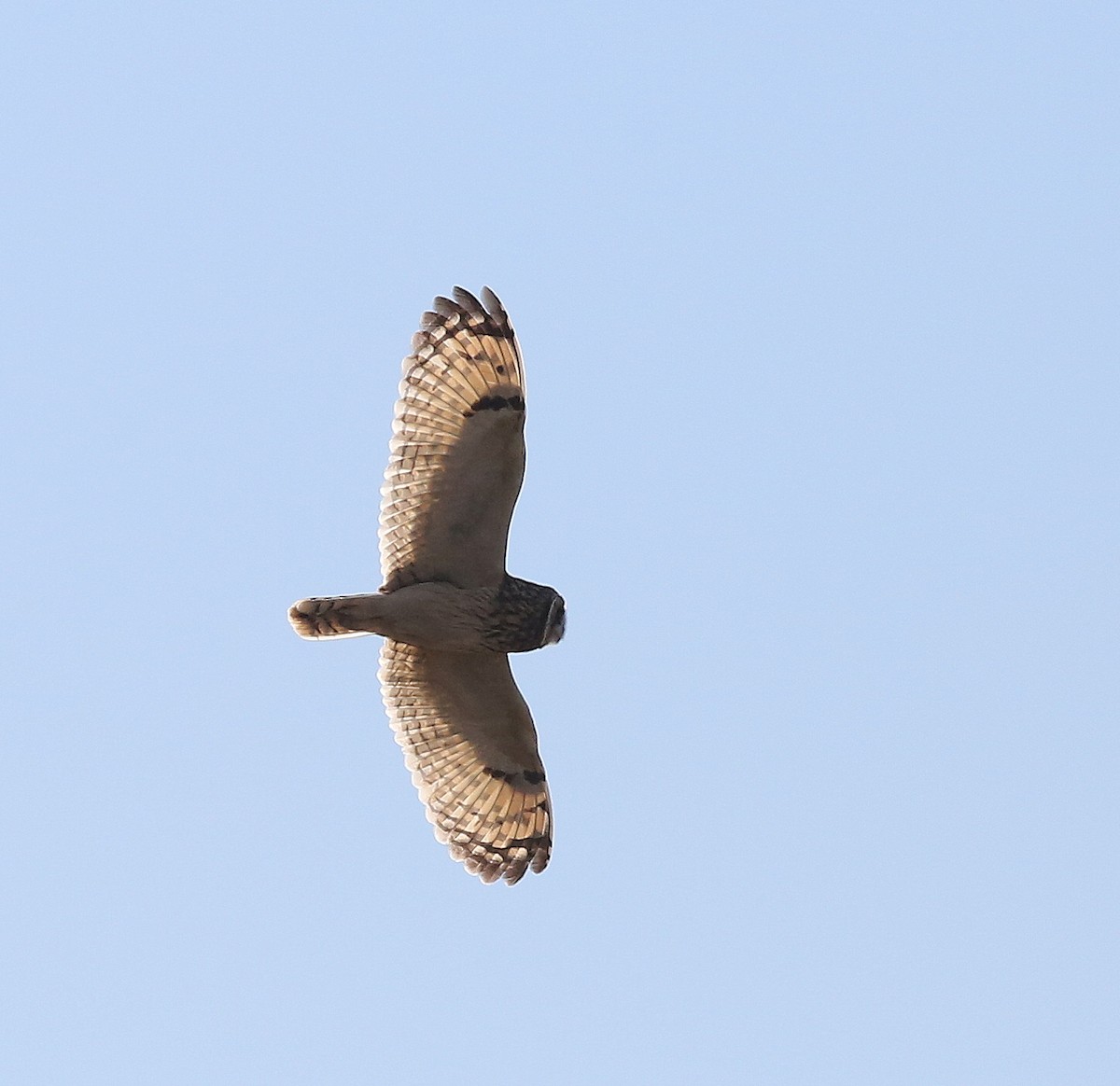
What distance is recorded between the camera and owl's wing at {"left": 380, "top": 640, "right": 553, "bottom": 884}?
14.2m

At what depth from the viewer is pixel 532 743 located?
1433cm

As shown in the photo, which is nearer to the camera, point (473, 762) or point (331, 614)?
point (331, 614)

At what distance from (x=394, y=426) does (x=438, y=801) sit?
270 centimetres

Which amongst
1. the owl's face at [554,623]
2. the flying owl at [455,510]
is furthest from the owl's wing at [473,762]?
the owl's face at [554,623]

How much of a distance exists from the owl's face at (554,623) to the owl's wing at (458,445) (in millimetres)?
435

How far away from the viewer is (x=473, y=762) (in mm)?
14383

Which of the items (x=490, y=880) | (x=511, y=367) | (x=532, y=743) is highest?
(x=511, y=367)

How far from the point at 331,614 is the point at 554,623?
141cm

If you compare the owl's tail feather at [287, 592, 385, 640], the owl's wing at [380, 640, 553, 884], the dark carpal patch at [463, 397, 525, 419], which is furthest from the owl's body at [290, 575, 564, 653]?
the dark carpal patch at [463, 397, 525, 419]

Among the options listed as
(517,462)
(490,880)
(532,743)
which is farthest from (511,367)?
(490,880)

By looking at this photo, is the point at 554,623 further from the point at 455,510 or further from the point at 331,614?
the point at 331,614

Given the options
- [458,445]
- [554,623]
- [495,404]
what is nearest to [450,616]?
[554,623]

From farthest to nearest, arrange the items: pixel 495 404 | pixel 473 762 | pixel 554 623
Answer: pixel 473 762
pixel 554 623
pixel 495 404

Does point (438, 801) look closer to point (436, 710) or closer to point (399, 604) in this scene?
point (436, 710)
